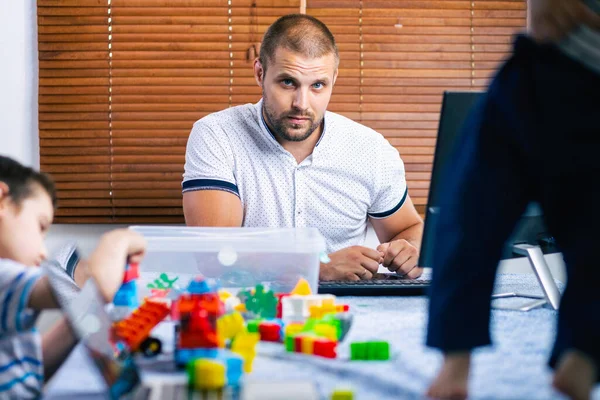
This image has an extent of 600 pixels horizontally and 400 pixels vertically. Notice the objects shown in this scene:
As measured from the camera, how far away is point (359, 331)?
3.33ft

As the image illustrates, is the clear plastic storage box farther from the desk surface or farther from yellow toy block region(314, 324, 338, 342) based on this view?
yellow toy block region(314, 324, 338, 342)

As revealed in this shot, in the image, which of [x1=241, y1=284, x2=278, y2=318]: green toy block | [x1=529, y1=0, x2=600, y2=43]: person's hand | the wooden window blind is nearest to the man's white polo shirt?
the wooden window blind

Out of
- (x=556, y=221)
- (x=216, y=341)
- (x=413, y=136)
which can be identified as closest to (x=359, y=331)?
(x=216, y=341)

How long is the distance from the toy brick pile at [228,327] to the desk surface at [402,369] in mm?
23

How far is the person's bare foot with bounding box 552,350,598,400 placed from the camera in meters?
0.57

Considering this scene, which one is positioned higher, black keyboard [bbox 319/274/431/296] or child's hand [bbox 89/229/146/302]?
child's hand [bbox 89/229/146/302]

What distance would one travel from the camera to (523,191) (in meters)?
0.65

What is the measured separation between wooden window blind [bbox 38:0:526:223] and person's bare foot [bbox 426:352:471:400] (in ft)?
5.96

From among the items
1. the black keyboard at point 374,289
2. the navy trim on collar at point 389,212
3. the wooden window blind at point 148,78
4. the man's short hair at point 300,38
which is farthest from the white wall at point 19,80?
the black keyboard at point 374,289

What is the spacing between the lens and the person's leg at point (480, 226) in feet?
2.10

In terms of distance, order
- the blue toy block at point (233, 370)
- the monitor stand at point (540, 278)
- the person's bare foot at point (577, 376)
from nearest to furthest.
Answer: the person's bare foot at point (577, 376)
the blue toy block at point (233, 370)
the monitor stand at point (540, 278)

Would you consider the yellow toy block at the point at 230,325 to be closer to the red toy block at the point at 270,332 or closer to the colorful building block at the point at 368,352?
the red toy block at the point at 270,332

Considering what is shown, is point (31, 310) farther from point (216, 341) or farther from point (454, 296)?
point (454, 296)

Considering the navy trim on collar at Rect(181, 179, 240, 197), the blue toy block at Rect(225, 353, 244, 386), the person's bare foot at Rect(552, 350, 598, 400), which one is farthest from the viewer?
the navy trim on collar at Rect(181, 179, 240, 197)
